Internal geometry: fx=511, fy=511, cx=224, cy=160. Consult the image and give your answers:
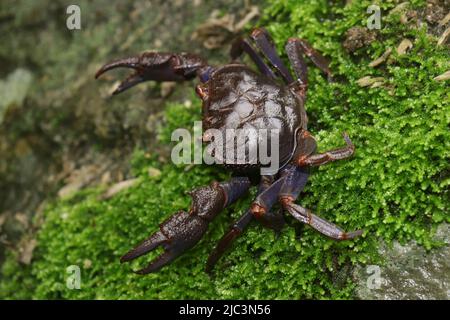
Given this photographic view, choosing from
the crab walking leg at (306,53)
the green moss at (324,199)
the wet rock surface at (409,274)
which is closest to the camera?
the wet rock surface at (409,274)

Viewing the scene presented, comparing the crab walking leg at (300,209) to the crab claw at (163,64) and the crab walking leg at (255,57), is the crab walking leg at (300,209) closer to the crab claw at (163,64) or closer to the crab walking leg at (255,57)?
the crab walking leg at (255,57)

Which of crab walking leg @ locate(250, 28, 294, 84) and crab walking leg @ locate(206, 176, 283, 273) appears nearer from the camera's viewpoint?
crab walking leg @ locate(206, 176, 283, 273)

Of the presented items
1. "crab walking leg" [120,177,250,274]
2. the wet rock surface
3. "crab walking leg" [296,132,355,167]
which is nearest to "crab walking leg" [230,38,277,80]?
"crab walking leg" [296,132,355,167]

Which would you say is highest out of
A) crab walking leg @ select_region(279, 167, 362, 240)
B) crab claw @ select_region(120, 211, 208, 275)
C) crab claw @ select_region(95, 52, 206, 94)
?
crab claw @ select_region(95, 52, 206, 94)

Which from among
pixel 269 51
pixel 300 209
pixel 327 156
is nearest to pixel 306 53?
pixel 269 51

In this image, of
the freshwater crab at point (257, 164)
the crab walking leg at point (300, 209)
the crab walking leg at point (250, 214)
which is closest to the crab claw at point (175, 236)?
the freshwater crab at point (257, 164)

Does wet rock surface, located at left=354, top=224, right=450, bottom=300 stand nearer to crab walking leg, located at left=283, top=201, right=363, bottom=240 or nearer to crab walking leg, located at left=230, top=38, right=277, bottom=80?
crab walking leg, located at left=283, top=201, right=363, bottom=240
